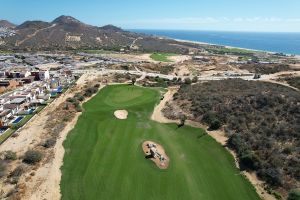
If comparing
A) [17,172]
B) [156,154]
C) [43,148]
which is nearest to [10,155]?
[43,148]

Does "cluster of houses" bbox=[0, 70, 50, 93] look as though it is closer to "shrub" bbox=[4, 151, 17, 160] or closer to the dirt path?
"shrub" bbox=[4, 151, 17, 160]

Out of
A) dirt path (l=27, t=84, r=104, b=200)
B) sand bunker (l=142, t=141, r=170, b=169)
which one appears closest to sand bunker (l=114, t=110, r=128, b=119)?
sand bunker (l=142, t=141, r=170, b=169)

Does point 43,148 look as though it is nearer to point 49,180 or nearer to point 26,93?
point 49,180

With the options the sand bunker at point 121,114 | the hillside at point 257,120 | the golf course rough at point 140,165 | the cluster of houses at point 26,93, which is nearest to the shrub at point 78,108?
the golf course rough at point 140,165

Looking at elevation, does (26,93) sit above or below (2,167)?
above

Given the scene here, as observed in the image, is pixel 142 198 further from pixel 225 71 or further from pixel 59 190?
pixel 225 71

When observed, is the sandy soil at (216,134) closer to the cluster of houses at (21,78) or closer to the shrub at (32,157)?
the shrub at (32,157)

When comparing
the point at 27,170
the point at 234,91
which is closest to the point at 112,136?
the point at 27,170
